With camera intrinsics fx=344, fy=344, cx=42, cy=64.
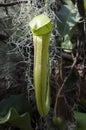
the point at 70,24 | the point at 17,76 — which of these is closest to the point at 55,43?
the point at 70,24

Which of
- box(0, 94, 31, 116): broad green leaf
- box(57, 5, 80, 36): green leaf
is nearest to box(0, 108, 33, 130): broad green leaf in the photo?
box(0, 94, 31, 116): broad green leaf

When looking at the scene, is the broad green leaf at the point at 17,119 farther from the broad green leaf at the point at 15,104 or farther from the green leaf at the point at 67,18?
the green leaf at the point at 67,18

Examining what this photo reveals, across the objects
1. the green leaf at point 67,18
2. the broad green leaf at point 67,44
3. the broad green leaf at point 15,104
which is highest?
the green leaf at point 67,18

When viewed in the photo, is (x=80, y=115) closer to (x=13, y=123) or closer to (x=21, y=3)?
(x=13, y=123)

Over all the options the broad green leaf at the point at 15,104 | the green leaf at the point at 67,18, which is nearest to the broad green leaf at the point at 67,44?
the green leaf at the point at 67,18

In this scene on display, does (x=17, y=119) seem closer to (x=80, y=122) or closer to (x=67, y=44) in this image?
(x=80, y=122)
